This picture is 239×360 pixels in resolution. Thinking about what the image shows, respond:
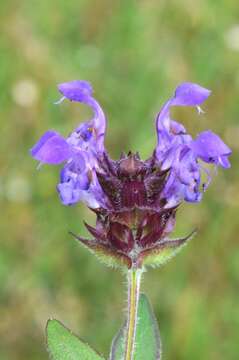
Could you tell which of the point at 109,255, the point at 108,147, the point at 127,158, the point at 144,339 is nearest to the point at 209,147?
the point at 127,158

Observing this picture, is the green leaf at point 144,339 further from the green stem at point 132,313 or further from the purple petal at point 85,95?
the purple petal at point 85,95

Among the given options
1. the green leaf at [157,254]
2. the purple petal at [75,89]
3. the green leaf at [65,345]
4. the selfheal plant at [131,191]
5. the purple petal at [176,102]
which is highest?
the purple petal at [75,89]

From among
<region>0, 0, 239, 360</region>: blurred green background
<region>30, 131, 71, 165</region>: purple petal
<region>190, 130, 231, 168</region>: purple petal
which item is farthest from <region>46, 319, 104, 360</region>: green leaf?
<region>0, 0, 239, 360</region>: blurred green background

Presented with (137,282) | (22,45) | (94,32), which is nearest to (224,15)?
(94,32)

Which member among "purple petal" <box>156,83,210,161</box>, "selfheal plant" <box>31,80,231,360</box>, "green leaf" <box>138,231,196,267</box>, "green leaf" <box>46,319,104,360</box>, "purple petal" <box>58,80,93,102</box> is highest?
"purple petal" <box>58,80,93,102</box>

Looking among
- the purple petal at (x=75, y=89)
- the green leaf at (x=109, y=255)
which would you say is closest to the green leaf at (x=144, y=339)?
the green leaf at (x=109, y=255)

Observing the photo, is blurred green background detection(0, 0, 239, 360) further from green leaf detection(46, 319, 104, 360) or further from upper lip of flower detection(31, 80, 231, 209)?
upper lip of flower detection(31, 80, 231, 209)
